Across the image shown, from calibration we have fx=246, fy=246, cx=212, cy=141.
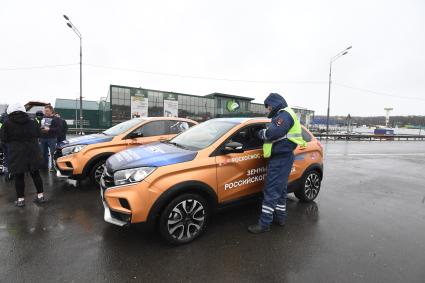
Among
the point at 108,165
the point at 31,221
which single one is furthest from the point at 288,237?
the point at 31,221

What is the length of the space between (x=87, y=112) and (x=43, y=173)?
30639 millimetres

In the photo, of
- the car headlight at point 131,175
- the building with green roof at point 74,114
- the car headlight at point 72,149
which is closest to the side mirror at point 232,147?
the car headlight at point 131,175

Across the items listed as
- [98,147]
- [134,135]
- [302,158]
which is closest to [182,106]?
[134,135]

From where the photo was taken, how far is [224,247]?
3.13 m

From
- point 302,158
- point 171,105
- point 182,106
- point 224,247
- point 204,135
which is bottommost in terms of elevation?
point 224,247

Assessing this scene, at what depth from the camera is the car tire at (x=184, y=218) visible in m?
2.99

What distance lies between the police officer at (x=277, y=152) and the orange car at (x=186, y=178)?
0.29 m

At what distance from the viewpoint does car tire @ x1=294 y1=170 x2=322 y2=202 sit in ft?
15.0

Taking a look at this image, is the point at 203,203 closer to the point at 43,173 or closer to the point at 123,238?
the point at 123,238

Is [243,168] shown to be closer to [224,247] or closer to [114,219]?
[224,247]

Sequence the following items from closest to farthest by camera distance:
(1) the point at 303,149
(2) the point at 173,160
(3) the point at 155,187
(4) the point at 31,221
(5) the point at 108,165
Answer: (3) the point at 155,187 < (2) the point at 173,160 < (5) the point at 108,165 < (4) the point at 31,221 < (1) the point at 303,149

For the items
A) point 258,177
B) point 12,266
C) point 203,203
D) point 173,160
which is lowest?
point 12,266

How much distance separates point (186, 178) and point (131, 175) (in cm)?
67

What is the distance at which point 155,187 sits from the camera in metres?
2.91
